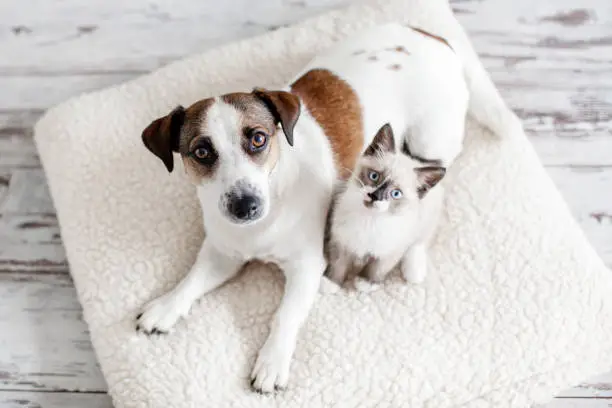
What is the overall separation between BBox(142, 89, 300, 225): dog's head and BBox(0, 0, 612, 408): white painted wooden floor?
90 cm

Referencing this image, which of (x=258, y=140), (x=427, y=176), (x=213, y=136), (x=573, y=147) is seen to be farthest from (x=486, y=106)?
(x=213, y=136)

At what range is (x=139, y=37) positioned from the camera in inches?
114

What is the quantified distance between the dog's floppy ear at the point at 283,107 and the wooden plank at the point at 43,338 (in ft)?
3.57

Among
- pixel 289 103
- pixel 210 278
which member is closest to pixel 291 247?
pixel 210 278

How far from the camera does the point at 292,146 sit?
6.32 ft

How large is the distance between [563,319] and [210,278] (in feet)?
3.63

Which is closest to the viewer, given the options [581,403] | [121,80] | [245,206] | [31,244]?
[245,206]

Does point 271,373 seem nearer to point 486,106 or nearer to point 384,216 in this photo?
point 384,216

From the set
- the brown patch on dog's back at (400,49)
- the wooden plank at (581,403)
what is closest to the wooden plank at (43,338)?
the brown patch on dog's back at (400,49)

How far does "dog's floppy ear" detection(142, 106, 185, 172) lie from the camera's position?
1801 mm

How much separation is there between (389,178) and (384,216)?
0.13 metres

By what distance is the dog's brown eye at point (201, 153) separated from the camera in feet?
5.71

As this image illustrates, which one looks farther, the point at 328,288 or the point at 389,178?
the point at 328,288

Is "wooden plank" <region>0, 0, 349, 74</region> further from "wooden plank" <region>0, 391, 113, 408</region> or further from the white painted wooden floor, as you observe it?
"wooden plank" <region>0, 391, 113, 408</region>
